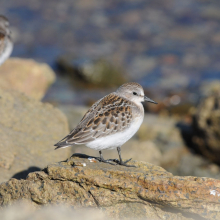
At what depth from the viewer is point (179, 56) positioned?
23547mm

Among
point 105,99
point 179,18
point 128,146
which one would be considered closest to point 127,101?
point 105,99

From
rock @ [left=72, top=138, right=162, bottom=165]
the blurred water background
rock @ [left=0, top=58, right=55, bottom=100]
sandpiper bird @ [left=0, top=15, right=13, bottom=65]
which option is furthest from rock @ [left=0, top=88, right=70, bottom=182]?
the blurred water background

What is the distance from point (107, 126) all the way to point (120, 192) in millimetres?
1499

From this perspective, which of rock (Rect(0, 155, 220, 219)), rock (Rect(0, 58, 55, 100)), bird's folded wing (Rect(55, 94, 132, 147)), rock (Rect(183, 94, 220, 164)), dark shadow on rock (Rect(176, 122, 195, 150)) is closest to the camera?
rock (Rect(0, 155, 220, 219))

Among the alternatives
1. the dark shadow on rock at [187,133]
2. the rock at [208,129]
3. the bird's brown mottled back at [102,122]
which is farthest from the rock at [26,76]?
the bird's brown mottled back at [102,122]

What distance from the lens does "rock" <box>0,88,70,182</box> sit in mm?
8508

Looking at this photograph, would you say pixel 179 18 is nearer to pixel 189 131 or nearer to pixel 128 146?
pixel 189 131

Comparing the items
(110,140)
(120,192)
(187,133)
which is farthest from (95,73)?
(120,192)

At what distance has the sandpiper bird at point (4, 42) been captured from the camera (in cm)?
1318

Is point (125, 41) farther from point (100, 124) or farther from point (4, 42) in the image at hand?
point (100, 124)

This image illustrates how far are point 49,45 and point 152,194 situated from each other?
20.4 meters

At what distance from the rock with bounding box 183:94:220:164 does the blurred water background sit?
550cm

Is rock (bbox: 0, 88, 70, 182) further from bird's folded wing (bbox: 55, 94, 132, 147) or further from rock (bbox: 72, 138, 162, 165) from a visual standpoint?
bird's folded wing (bbox: 55, 94, 132, 147)

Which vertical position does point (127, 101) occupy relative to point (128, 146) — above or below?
above
